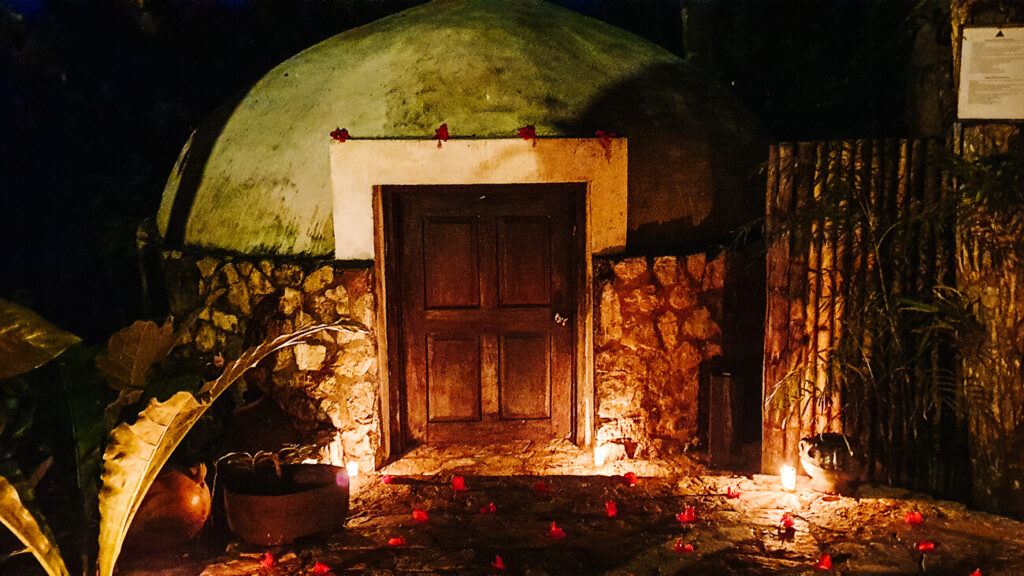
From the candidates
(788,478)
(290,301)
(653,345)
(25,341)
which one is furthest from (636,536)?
(25,341)

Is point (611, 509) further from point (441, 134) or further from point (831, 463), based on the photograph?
point (441, 134)

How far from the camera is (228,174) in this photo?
20.7 ft

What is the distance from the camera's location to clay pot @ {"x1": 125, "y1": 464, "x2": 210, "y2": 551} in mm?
4496

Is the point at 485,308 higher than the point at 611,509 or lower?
higher

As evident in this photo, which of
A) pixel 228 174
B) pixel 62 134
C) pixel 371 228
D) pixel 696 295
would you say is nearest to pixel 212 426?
pixel 371 228

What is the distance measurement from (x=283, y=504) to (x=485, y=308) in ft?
7.01

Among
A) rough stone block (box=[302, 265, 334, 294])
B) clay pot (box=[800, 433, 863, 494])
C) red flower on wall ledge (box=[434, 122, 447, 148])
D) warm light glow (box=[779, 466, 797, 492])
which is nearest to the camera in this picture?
clay pot (box=[800, 433, 863, 494])

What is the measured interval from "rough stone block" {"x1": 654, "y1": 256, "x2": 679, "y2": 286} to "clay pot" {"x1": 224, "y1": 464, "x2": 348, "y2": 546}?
2.70 metres

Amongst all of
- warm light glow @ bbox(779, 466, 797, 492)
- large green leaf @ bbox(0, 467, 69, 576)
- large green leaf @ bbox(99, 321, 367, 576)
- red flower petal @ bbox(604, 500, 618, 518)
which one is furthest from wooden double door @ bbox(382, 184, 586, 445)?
large green leaf @ bbox(0, 467, 69, 576)

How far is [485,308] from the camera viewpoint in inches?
232

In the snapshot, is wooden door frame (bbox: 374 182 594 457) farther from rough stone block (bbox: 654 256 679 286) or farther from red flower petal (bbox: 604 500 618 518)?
red flower petal (bbox: 604 500 618 518)

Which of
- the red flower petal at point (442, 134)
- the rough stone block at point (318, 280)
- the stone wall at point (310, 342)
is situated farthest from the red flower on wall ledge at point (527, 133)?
the rough stone block at point (318, 280)

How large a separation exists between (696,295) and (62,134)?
8.33 m

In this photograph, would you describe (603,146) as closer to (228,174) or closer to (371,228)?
(371,228)
